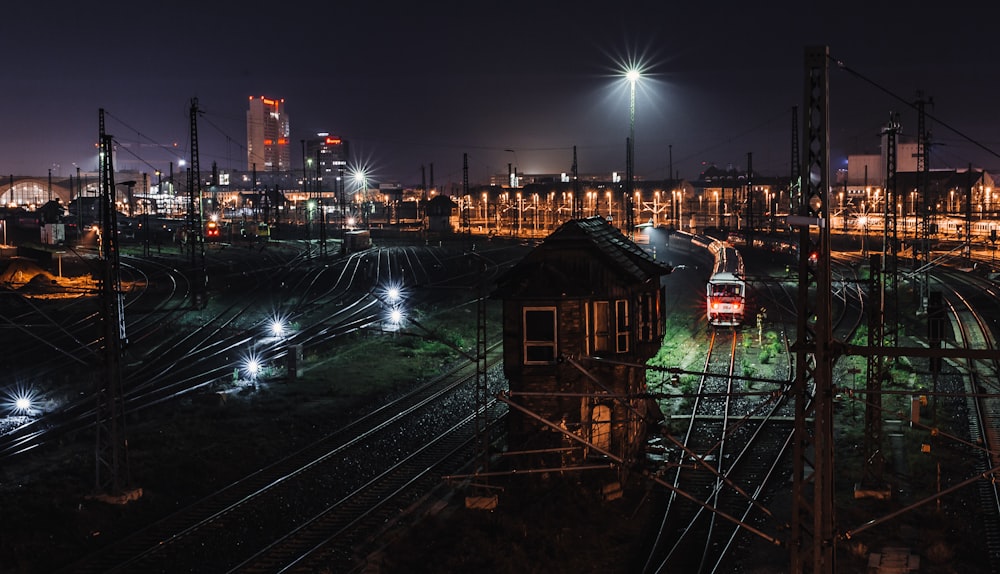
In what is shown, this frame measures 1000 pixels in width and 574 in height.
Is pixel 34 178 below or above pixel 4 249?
above

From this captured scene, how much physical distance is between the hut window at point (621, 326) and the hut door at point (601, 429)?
1.15 meters

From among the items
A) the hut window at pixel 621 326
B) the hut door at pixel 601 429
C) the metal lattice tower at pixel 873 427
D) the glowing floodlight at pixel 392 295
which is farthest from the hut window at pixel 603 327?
the glowing floodlight at pixel 392 295

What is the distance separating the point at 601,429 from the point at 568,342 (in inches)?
71.5

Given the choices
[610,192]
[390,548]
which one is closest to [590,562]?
[390,548]

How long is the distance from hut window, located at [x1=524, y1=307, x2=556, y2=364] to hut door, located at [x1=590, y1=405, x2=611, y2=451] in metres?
1.34

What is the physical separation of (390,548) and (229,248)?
5705 centimetres

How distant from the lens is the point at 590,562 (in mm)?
14273

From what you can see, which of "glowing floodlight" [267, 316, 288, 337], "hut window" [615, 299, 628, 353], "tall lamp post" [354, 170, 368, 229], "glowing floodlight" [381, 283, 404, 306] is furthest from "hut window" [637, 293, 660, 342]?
"tall lamp post" [354, 170, 368, 229]

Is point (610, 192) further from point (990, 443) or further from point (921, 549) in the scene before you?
point (921, 549)

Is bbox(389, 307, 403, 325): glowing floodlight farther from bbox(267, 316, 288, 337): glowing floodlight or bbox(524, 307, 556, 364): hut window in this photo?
bbox(524, 307, 556, 364): hut window

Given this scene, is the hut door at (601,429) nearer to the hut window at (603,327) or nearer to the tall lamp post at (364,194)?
the hut window at (603,327)

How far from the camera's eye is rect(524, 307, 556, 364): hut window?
17.1 m

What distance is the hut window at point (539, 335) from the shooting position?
17.1 metres

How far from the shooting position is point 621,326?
17.7 m
